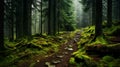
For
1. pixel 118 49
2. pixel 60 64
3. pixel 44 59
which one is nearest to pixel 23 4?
pixel 44 59

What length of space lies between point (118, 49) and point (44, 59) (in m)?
5.40

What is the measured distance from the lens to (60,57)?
1304cm

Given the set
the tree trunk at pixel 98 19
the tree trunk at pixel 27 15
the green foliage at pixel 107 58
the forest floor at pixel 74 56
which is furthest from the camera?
the tree trunk at pixel 27 15

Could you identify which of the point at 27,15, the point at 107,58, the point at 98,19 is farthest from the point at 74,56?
the point at 27,15

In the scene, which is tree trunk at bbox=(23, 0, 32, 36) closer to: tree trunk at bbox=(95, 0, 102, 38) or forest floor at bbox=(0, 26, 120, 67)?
forest floor at bbox=(0, 26, 120, 67)

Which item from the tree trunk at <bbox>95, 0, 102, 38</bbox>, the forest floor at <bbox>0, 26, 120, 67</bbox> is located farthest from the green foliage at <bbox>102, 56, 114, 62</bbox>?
the tree trunk at <bbox>95, 0, 102, 38</bbox>

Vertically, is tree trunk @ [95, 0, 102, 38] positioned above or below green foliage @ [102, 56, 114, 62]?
above

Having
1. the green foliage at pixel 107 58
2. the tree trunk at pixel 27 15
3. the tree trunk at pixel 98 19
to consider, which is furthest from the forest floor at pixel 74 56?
the tree trunk at pixel 27 15

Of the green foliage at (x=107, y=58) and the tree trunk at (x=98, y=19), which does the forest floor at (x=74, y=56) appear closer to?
the green foliage at (x=107, y=58)

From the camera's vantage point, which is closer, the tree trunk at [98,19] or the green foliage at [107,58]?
the green foliage at [107,58]

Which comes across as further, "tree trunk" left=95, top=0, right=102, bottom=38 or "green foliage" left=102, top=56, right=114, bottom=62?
"tree trunk" left=95, top=0, right=102, bottom=38

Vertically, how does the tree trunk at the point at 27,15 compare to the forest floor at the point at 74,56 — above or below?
above

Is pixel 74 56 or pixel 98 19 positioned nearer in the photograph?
pixel 74 56

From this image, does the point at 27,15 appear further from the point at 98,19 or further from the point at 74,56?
the point at 74,56
